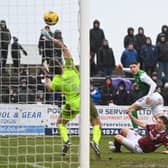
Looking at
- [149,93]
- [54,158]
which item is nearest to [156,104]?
[149,93]

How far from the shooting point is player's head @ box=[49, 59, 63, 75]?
11.8m

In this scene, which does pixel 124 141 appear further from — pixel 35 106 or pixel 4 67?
pixel 35 106

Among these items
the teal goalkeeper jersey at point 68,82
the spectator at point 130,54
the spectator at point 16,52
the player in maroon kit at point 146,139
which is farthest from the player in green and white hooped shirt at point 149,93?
the spectator at point 130,54

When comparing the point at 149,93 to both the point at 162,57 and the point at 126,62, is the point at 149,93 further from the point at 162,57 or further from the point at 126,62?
the point at 162,57

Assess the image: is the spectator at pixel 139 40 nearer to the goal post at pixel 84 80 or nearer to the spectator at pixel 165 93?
the spectator at pixel 165 93

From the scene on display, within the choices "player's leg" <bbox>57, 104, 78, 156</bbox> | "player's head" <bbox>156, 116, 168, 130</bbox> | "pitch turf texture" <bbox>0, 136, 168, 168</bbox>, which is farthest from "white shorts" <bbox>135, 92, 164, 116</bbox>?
"player's leg" <bbox>57, 104, 78, 156</bbox>

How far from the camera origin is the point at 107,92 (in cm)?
2158

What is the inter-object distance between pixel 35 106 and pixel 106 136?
2.81 metres

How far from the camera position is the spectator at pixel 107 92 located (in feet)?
70.5

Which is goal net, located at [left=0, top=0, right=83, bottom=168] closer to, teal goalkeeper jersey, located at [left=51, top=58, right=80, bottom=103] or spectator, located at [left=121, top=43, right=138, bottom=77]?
teal goalkeeper jersey, located at [left=51, top=58, right=80, bottom=103]

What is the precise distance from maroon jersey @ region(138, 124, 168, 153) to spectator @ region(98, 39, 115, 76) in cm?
752

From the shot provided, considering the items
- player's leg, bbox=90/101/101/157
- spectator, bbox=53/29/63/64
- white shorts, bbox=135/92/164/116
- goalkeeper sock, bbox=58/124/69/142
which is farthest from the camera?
white shorts, bbox=135/92/164/116

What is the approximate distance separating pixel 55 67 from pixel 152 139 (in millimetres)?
3120

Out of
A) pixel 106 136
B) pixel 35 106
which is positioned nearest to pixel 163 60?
pixel 106 136
